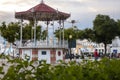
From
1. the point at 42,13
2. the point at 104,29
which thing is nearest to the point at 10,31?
the point at 104,29

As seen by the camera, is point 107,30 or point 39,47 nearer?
point 39,47

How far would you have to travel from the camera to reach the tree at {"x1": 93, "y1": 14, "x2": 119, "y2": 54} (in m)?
76.1

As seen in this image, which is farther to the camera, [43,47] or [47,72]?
[43,47]

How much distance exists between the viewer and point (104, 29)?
7625 cm

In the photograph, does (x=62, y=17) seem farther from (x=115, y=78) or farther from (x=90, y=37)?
(x=115, y=78)

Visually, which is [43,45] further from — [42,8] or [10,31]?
[10,31]

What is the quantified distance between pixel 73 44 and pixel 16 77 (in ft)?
159

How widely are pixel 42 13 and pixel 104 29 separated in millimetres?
27520

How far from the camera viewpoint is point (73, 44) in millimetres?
53531

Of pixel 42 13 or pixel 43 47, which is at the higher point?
pixel 42 13

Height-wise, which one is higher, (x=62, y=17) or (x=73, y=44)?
(x=62, y=17)

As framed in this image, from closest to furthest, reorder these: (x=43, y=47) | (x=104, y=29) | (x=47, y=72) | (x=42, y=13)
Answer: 1. (x=47, y=72)
2. (x=43, y=47)
3. (x=42, y=13)
4. (x=104, y=29)

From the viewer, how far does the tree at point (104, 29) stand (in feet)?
250

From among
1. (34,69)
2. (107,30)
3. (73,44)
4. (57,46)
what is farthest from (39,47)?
(34,69)
